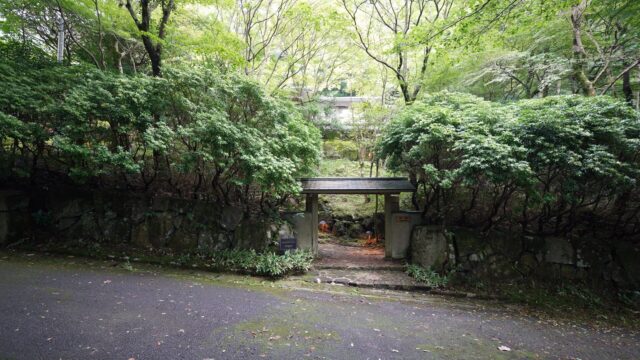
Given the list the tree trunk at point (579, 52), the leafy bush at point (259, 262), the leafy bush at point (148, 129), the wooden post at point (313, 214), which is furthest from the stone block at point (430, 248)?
the tree trunk at point (579, 52)

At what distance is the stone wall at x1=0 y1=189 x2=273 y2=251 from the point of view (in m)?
7.02

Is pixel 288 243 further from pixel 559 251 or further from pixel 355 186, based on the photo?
pixel 559 251

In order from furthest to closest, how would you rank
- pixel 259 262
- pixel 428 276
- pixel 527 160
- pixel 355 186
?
pixel 355 186, pixel 428 276, pixel 259 262, pixel 527 160

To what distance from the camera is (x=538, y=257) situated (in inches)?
281

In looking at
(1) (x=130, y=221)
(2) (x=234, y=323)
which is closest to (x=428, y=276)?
(2) (x=234, y=323)

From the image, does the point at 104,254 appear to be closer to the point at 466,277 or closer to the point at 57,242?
the point at 57,242

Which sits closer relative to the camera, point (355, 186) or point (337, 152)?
point (355, 186)

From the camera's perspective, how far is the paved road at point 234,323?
352cm

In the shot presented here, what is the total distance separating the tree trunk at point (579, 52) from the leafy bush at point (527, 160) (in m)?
2.33

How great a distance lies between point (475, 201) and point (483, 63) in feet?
15.8

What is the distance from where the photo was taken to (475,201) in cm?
753

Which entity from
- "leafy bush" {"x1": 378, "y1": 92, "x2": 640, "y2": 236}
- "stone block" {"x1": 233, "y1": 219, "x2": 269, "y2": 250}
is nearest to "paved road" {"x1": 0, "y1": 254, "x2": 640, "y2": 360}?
"stone block" {"x1": 233, "y1": 219, "x2": 269, "y2": 250}

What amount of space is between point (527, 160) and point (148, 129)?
7.88 meters

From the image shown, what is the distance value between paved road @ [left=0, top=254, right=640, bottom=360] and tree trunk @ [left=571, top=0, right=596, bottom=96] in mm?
6386
